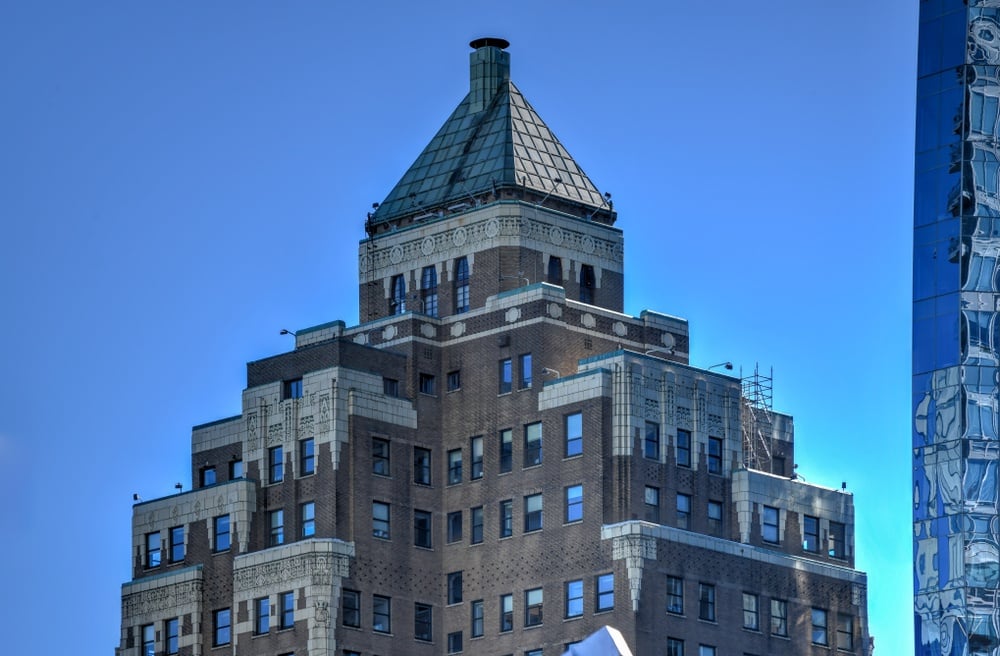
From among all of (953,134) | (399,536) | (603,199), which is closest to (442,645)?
(399,536)

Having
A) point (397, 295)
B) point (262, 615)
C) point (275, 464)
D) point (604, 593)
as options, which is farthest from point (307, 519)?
point (604, 593)

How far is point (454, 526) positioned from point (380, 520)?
13.5ft

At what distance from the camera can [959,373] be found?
117 meters

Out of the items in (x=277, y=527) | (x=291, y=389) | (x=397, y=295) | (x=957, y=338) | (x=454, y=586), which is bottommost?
(x=454, y=586)

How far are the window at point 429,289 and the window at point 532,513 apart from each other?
12.3m

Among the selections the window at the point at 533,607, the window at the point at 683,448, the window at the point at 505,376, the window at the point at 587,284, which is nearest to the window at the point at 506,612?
the window at the point at 533,607

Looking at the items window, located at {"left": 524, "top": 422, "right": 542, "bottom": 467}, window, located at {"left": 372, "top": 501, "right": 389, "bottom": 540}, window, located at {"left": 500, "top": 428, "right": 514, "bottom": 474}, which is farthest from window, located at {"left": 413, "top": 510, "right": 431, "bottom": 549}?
window, located at {"left": 524, "top": 422, "right": 542, "bottom": 467}

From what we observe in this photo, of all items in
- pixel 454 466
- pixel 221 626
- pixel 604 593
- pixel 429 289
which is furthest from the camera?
pixel 429 289

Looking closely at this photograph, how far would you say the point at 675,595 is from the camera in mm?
111375

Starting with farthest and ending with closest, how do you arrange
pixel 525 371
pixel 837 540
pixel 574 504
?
pixel 837 540
pixel 525 371
pixel 574 504

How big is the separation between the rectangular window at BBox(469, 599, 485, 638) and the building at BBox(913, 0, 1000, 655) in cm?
2145

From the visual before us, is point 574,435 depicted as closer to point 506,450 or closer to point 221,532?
point 506,450

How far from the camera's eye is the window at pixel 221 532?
390 ft

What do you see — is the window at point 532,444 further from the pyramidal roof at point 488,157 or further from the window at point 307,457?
the pyramidal roof at point 488,157
